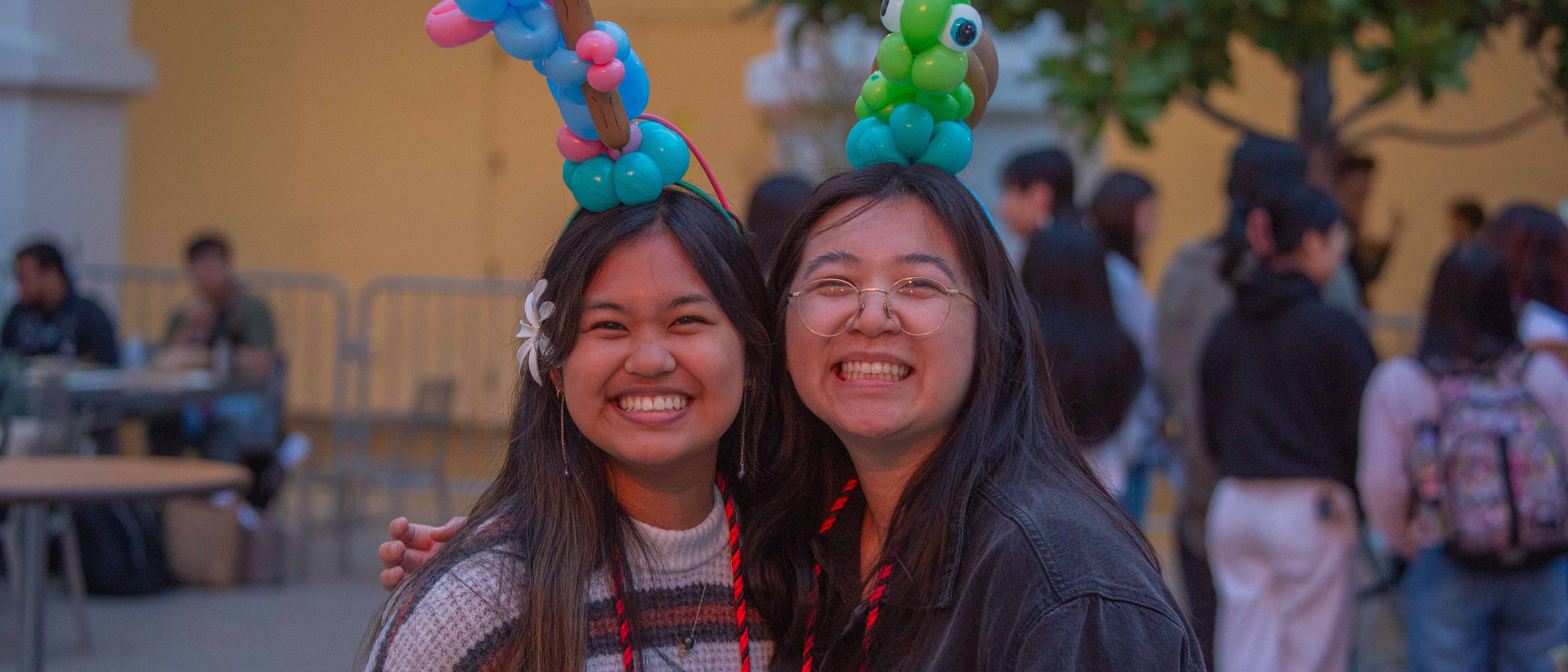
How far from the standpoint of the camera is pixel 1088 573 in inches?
60.5

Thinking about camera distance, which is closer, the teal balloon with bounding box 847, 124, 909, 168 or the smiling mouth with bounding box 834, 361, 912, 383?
the smiling mouth with bounding box 834, 361, 912, 383

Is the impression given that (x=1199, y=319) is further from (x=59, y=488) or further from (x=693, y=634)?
(x=59, y=488)

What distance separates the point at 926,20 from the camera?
5.93 ft

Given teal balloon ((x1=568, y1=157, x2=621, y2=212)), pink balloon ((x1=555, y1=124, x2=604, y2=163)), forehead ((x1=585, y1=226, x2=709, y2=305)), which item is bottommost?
forehead ((x1=585, y1=226, x2=709, y2=305))

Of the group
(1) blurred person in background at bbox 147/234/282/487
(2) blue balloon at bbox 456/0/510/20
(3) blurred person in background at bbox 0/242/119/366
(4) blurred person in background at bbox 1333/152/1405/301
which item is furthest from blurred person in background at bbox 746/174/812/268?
(3) blurred person in background at bbox 0/242/119/366

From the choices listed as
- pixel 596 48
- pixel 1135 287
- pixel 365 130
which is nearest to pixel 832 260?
pixel 596 48

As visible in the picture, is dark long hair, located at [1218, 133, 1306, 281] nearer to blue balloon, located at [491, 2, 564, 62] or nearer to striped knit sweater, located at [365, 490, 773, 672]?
striped knit sweater, located at [365, 490, 773, 672]

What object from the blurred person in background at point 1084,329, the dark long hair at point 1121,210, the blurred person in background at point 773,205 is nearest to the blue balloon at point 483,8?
the blurred person in background at point 773,205

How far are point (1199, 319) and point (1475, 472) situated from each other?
0.94m

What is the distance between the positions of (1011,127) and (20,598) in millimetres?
5620

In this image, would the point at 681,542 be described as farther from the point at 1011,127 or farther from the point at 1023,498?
the point at 1011,127

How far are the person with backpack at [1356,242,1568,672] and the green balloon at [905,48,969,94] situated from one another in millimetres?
2209

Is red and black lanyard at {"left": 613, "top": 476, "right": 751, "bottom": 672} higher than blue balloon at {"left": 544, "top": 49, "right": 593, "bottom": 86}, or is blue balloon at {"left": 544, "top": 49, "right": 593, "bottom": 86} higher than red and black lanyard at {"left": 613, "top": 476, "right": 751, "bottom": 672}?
blue balloon at {"left": 544, "top": 49, "right": 593, "bottom": 86}

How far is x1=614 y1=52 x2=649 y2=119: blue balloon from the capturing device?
183 centimetres
